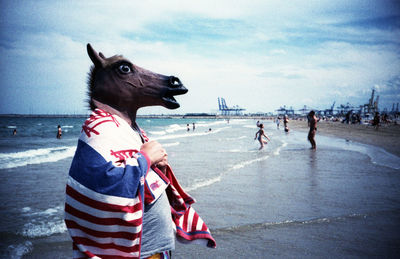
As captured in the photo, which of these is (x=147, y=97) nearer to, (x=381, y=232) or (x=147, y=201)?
(x=147, y=201)

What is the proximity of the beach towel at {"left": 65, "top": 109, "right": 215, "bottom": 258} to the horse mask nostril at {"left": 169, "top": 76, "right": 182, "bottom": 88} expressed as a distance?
44 cm

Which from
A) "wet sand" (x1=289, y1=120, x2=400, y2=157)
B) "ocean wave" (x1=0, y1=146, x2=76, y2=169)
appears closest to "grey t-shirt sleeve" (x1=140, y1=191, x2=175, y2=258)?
"ocean wave" (x1=0, y1=146, x2=76, y2=169)

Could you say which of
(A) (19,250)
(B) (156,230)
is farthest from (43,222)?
(B) (156,230)

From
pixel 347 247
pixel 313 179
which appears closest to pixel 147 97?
pixel 347 247

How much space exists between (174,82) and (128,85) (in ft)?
0.88

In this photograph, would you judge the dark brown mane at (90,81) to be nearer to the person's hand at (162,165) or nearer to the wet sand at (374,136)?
the person's hand at (162,165)

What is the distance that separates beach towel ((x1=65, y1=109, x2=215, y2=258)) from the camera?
1.15 meters

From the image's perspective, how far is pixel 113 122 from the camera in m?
1.31

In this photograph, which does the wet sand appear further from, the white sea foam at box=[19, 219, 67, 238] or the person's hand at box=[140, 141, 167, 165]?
the person's hand at box=[140, 141, 167, 165]

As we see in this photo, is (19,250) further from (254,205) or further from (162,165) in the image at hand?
(254,205)

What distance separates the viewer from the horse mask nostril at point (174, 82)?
1.58 metres

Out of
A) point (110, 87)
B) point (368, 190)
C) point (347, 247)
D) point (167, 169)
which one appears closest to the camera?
point (110, 87)

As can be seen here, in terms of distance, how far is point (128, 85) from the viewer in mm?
1521

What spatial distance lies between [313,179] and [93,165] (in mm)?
7405
